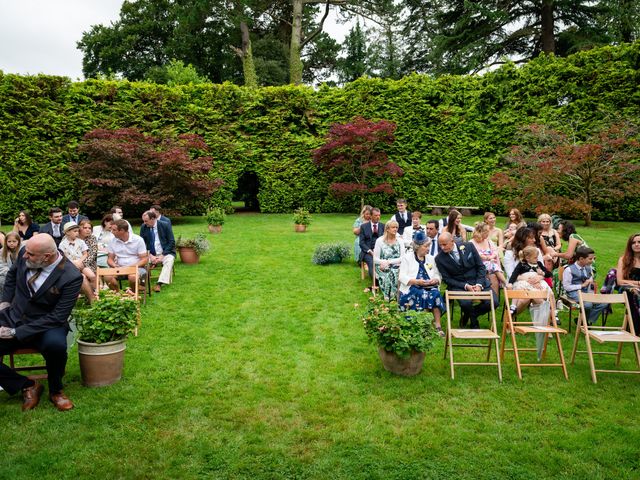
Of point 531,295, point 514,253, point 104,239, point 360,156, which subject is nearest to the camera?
point 531,295

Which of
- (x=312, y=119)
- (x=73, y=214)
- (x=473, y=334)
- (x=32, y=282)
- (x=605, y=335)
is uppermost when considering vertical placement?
(x=312, y=119)

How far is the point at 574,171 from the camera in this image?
15.1 metres

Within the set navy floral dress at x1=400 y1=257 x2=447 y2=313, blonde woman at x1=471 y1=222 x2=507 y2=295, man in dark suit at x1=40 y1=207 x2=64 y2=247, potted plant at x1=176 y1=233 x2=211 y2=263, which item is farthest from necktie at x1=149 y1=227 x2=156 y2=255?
blonde woman at x1=471 y1=222 x2=507 y2=295

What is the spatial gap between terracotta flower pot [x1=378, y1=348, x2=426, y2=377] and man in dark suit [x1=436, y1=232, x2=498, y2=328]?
1.91 metres

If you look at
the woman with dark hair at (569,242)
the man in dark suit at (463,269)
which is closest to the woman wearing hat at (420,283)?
the man in dark suit at (463,269)

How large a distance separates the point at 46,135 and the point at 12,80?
220 centimetres

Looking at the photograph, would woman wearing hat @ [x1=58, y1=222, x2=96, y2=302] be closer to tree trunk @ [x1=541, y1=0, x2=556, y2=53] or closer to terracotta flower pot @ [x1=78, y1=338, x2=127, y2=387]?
terracotta flower pot @ [x1=78, y1=338, x2=127, y2=387]

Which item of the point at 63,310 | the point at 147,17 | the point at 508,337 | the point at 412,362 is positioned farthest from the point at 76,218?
the point at 147,17

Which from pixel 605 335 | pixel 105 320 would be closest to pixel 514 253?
pixel 605 335

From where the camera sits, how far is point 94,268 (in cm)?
777

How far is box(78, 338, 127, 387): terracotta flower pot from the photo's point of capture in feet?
15.2

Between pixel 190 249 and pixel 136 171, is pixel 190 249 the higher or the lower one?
the lower one

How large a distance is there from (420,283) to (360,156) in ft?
44.0

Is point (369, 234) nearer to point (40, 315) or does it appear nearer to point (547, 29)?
point (40, 315)
